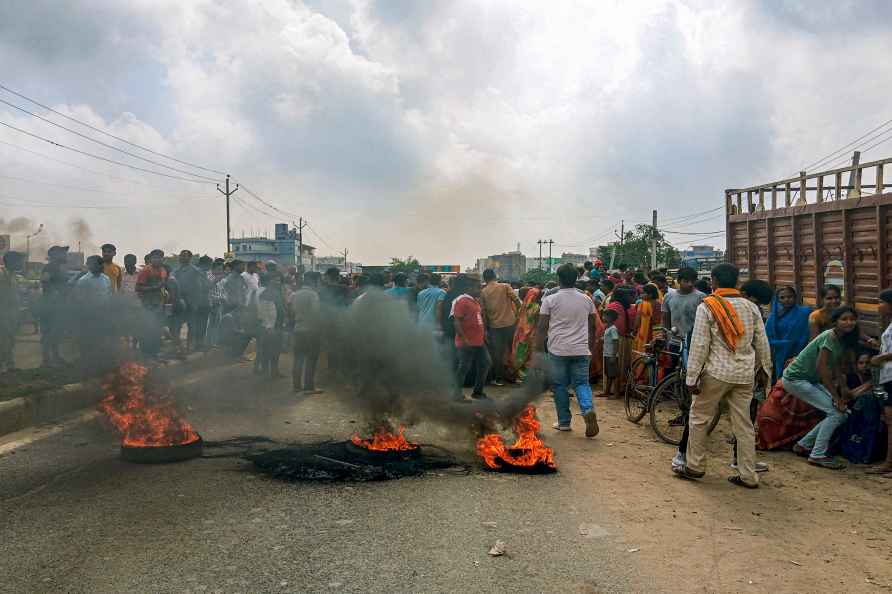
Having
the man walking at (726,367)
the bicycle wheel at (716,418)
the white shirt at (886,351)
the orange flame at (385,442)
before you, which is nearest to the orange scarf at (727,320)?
the man walking at (726,367)

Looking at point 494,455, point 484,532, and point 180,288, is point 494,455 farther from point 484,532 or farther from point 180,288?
point 180,288

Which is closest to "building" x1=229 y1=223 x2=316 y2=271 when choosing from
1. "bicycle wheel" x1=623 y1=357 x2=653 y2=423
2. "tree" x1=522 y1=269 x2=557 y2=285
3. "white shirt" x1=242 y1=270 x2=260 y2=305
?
"tree" x1=522 y1=269 x2=557 y2=285

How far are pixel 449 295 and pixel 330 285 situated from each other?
1910mm

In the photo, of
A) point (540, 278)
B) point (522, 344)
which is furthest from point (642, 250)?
point (522, 344)

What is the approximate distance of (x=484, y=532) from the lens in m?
4.39

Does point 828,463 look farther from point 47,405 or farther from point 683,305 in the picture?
point 47,405

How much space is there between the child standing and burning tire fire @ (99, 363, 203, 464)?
594 centimetres

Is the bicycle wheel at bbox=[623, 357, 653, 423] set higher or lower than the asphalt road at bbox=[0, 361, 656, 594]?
higher

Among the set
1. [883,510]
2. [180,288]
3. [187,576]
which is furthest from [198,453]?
[180,288]

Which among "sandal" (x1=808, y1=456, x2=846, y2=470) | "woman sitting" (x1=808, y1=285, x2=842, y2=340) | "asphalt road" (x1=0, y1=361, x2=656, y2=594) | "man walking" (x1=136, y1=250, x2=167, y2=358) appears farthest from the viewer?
"man walking" (x1=136, y1=250, x2=167, y2=358)

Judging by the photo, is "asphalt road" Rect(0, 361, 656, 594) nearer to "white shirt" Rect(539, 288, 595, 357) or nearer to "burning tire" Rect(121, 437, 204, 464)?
"burning tire" Rect(121, 437, 204, 464)

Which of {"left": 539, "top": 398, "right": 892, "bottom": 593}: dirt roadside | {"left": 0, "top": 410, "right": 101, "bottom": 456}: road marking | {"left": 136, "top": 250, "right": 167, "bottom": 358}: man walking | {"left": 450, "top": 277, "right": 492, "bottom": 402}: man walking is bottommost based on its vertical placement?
{"left": 539, "top": 398, "right": 892, "bottom": 593}: dirt roadside

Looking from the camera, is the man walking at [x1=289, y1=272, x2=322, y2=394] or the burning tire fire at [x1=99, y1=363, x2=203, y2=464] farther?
the man walking at [x1=289, y1=272, x2=322, y2=394]

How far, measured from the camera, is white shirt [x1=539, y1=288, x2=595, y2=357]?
739 centimetres
